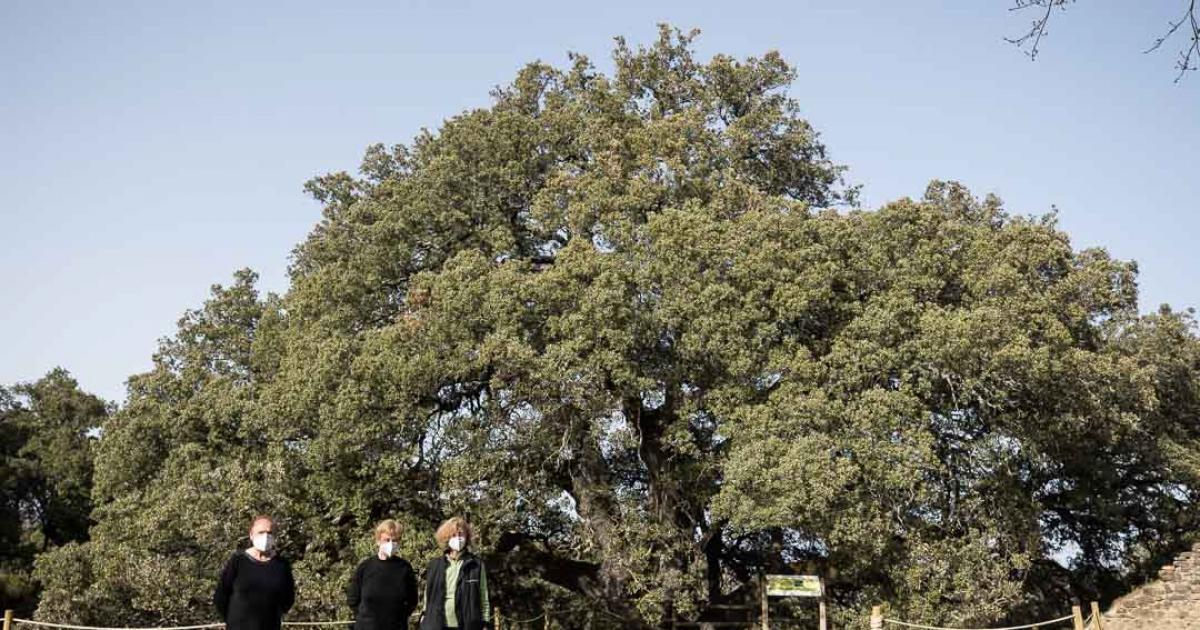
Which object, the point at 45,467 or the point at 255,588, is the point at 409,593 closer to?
the point at 255,588

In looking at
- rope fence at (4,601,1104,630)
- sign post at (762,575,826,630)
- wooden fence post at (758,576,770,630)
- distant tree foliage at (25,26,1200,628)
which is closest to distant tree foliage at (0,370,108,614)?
distant tree foliage at (25,26,1200,628)

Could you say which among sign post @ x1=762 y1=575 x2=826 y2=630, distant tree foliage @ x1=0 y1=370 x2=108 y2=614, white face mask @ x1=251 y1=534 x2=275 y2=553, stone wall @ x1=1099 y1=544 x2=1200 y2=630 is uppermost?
distant tree foliage @ x1=0 y1=370 x2=108 y2=614

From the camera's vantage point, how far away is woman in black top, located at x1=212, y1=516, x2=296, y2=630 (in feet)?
19.4

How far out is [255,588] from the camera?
234 inches

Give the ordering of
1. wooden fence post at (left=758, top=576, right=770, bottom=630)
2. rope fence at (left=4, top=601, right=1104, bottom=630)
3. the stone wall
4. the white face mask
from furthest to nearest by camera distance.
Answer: the stone wall → wooden fence post at (left=758, top=576, right=770, bottom=630) → rope fence at (left=4, top=601, right=1104, bottom=630) → the white face mask

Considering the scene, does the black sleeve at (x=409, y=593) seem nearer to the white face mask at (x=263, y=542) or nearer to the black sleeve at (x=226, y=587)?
the white face mask at (x=263, y=542)

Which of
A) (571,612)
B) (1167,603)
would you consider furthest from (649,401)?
(1167,603)

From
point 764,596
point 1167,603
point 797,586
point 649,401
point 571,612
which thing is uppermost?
point 649,401

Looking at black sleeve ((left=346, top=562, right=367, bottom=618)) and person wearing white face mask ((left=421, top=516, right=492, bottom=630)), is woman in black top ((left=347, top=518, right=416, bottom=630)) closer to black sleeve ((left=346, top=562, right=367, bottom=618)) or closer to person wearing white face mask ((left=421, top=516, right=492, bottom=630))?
black sleeve ((left=346, top=562, right=367, bottom=618))

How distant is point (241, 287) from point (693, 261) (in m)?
10.8

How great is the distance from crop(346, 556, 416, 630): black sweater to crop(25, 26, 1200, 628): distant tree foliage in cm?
930

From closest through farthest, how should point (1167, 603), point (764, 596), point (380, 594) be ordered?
point (380, 594) < point (1167, 603) < point (764, 596)

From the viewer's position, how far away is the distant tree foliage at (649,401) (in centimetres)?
1590

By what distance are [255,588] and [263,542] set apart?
0.27 metres
